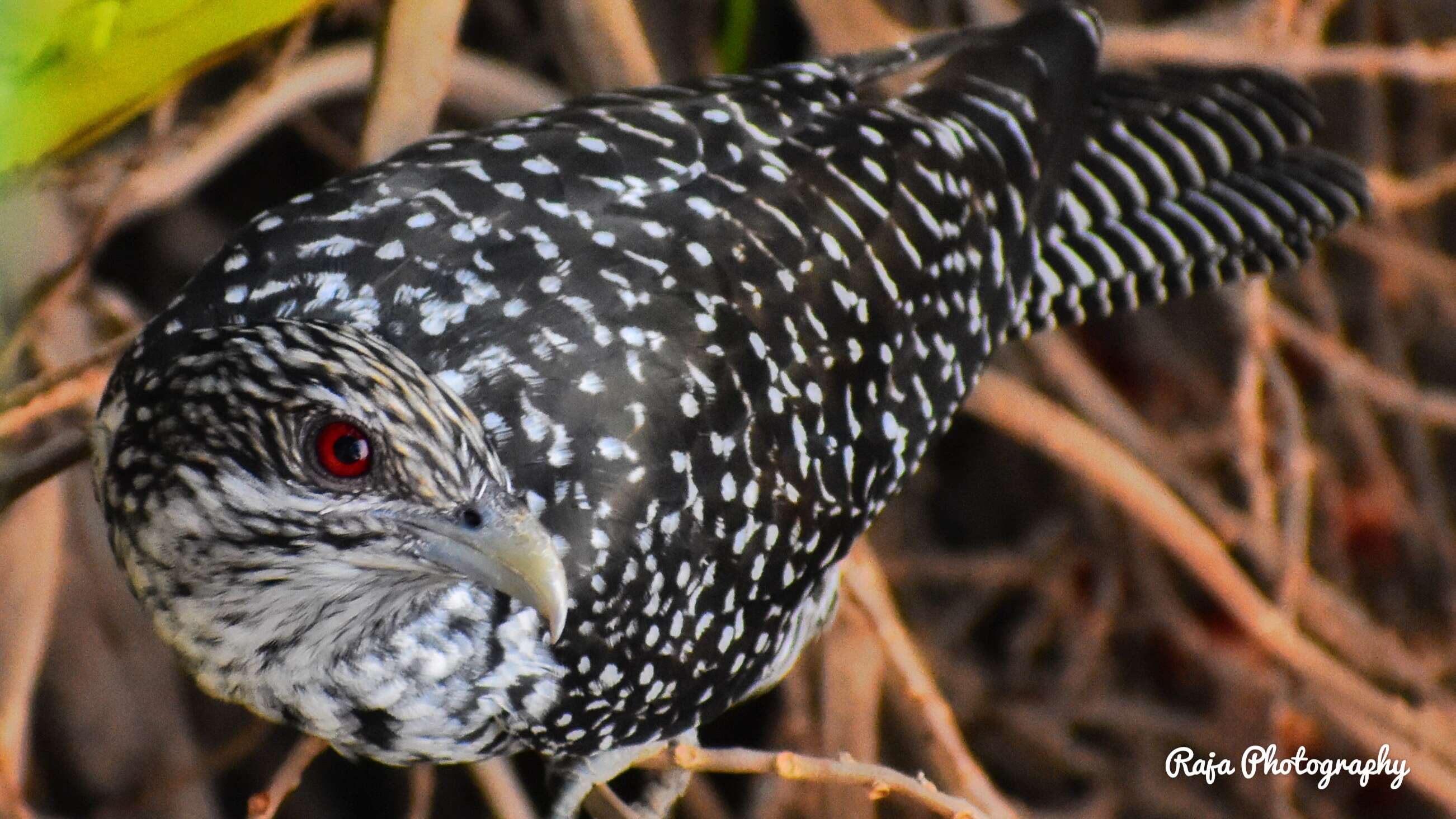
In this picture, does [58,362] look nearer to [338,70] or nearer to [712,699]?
[338,70]

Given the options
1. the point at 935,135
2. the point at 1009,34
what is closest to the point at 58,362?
the point at 935,135

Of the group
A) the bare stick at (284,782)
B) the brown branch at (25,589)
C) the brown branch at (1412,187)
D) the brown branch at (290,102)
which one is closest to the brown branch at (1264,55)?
the brown branch at (1412,187)

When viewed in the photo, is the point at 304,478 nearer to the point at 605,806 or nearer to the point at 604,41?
the point at 605,806

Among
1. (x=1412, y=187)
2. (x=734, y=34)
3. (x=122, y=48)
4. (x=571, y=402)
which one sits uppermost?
(x=122, y=48)

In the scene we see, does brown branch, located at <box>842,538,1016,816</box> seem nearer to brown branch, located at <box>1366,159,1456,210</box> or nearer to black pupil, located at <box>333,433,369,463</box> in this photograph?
black pupil, located at <box>333,433,369,463</box>

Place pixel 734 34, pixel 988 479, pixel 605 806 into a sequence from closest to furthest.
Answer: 1. pixel 605 806
2. pixel 734 34
3. pixel 988 479

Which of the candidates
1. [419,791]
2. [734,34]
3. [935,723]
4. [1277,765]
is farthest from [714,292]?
[1277,765]

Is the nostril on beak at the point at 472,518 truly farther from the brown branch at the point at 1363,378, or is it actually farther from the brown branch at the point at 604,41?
the brown branch at the point at 1363,378

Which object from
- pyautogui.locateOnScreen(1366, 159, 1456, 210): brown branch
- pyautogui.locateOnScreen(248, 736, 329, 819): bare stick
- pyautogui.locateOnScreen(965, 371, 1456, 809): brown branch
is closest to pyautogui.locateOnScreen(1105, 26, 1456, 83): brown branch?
pyautogui.locateOnScreen(1366, 159, 1456, 210): brown branch
